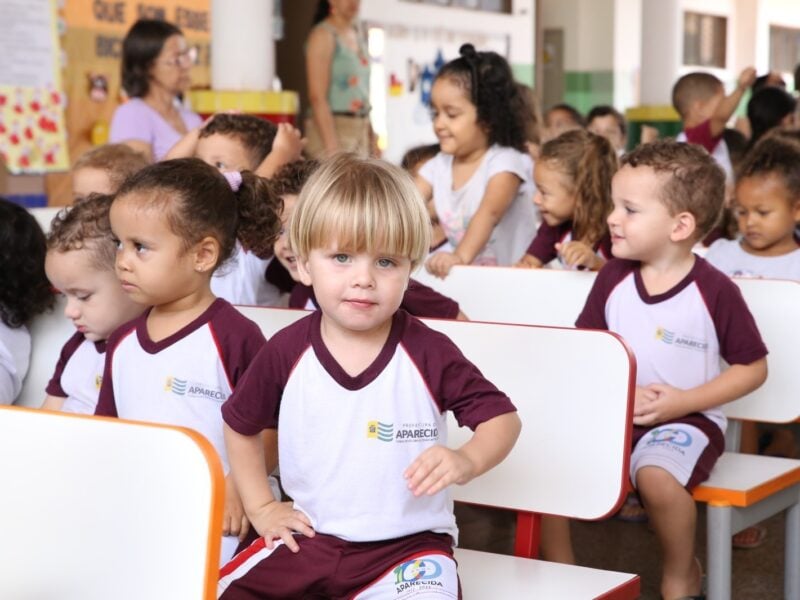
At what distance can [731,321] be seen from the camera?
2.88m

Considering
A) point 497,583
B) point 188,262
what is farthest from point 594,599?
point 188,262

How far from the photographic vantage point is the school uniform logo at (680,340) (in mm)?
2918

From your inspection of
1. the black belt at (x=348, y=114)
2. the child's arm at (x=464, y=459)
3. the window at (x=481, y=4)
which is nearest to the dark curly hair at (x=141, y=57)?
the black belt at (x=348, y=114)

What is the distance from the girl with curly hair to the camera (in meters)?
4.24

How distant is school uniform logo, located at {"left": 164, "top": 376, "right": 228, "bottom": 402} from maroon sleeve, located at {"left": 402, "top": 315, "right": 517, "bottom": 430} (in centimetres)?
48

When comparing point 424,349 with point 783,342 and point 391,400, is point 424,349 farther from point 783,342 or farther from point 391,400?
point 783,342

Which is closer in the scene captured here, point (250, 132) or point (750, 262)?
point (250, 132)

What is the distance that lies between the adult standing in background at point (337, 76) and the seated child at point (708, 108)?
5.71 feet

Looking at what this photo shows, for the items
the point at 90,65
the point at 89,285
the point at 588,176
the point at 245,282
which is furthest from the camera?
the point at 90,65

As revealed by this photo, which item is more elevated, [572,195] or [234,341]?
[572,195]

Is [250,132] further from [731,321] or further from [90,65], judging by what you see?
[90,65]

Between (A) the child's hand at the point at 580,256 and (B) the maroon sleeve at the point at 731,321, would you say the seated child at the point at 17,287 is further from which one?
(B) the maroon sleeve at the point at 731,321

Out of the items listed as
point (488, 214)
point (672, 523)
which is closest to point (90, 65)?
point (488, 214)

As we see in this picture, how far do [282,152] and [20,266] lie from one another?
0.78 m
